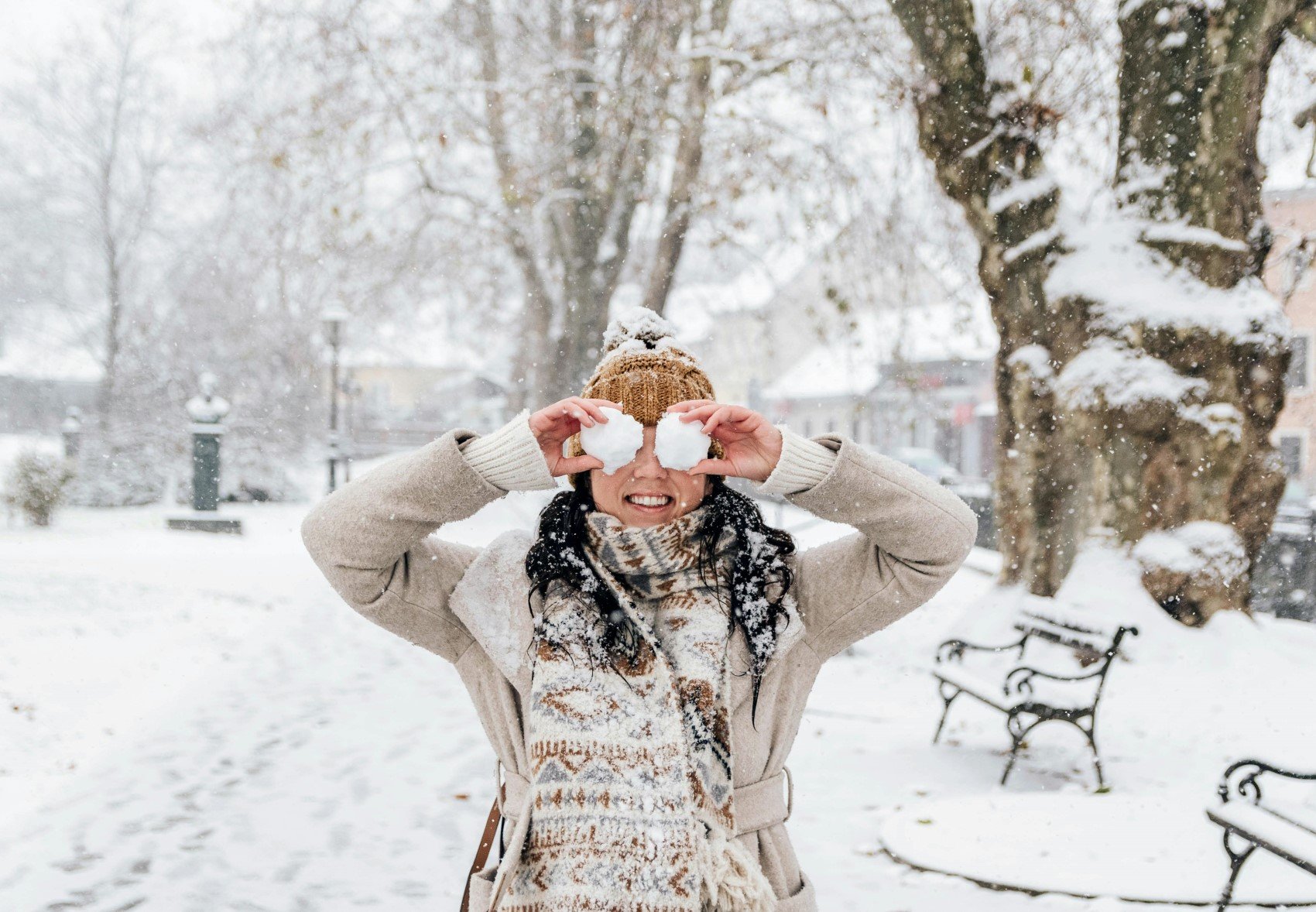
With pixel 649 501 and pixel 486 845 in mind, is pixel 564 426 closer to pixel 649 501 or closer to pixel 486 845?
pixel 649 501

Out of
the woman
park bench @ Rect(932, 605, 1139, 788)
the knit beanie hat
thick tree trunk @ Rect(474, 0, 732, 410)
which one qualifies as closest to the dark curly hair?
the woman

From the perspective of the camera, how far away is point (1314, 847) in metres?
3.78

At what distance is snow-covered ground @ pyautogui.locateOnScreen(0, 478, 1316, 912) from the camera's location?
4.62 metres

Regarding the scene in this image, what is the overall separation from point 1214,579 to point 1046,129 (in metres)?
3.49

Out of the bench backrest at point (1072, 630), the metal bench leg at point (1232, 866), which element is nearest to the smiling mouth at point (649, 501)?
the metal bench leg at point (1232, 866)

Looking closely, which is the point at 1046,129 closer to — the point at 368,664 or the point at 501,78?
the point at 368,664

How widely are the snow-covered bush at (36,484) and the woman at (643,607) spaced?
54.1ft

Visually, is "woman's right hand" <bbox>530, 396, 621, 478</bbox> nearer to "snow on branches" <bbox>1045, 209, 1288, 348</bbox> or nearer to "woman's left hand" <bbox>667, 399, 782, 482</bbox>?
"woman's left hand" <bbox>667, 399, 782, 482</bbox>

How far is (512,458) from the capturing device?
6.31 ft

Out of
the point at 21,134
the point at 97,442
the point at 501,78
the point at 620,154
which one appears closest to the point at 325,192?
the point at 501,78

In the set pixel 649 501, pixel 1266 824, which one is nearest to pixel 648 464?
pixel 649 501

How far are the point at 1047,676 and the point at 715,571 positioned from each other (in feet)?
15.2

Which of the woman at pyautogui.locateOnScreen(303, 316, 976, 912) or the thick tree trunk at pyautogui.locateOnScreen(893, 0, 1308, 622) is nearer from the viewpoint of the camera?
the woman at pyautogui.locateOnScreen(303, 316, 976, 912)

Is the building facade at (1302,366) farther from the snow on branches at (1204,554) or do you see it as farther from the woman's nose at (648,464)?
the woman's nose at (648,464)
